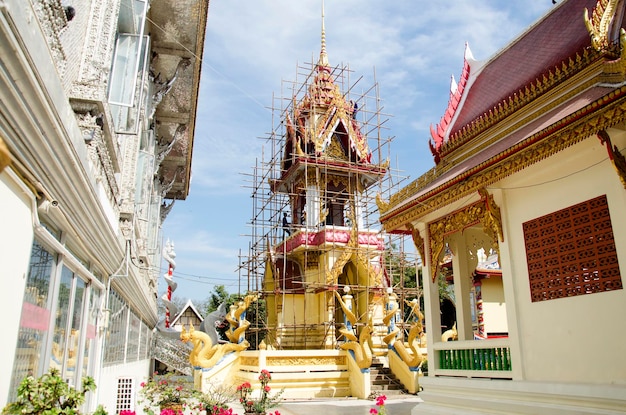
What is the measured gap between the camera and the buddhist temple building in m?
4.90

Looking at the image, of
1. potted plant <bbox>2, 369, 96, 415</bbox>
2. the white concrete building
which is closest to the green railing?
the white concrete building

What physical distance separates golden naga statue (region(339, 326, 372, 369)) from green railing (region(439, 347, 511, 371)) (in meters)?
5.70

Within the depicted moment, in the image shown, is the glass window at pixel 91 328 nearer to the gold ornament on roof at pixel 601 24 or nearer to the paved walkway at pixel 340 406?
the paved walkway at pixel 340 406

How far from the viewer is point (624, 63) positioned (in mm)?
4539

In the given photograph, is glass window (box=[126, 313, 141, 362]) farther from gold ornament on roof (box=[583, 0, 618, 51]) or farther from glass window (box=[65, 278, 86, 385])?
gold ornament on roof (box=[583, 0, 618, 51])

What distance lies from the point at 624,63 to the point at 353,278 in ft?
49.2

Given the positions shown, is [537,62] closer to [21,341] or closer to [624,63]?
[624,63]

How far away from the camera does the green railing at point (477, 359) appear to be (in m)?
6.21

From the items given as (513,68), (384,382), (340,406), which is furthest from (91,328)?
(384,382)

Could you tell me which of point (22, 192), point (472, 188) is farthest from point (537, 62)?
point (22, 192)

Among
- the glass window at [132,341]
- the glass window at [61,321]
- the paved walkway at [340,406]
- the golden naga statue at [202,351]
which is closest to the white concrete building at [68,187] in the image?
the glass window at [61,321]

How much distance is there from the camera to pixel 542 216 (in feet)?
19.1

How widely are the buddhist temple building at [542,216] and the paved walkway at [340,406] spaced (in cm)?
289

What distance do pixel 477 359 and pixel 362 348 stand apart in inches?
264
